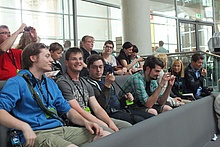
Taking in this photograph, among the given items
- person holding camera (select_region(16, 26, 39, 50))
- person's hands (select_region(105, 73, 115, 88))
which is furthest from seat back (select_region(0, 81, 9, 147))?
person holding camera (select_region(16, 26, 39, 50))

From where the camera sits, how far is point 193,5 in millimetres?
11453

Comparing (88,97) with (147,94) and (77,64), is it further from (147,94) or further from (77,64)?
(147,94)

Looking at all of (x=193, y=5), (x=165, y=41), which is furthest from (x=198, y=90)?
(x=193, y=5)

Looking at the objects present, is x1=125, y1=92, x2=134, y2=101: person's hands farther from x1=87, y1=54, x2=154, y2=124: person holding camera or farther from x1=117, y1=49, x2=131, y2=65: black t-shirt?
x1=117, y1=49, x2=131, y2=65: black t-shirt

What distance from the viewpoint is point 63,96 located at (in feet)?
7.55

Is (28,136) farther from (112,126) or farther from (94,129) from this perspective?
(112,126)

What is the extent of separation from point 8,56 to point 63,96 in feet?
2.66

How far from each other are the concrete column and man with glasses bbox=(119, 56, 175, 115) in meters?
3.92

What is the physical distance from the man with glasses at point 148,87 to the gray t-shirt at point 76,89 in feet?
2.44

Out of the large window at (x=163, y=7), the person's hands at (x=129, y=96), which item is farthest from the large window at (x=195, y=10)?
the person's hands at (x=129, y=96)

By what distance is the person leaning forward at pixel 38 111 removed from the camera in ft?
5.54

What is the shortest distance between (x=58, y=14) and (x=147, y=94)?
15.2ft

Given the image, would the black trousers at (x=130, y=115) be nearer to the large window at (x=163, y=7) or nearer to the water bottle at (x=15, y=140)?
the water bottle at (x=15, y=140)

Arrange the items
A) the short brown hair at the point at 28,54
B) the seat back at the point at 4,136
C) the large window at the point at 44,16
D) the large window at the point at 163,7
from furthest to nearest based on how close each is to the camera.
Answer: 1. the large window at the point at 163,7
2. the large window at the point at 44,16
3. the short brown hair at the point at 28,54
4. the seat back at the point at 4,136
